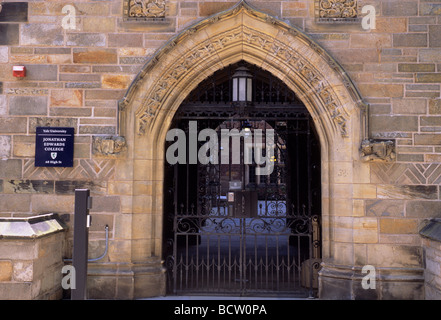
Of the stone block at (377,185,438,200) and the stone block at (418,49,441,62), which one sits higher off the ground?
the stone block at (418,49,441,62)

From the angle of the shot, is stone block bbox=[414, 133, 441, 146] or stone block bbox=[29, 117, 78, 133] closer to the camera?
stone block bbox=[414, 133, 441, 146]

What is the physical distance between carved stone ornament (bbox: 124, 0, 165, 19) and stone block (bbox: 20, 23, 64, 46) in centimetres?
96

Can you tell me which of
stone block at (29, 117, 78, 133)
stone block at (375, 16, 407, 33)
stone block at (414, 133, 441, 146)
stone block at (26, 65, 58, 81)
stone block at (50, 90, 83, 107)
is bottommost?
stone block at (414, 133, 441, 146)

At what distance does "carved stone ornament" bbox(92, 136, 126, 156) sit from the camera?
5.27 meters

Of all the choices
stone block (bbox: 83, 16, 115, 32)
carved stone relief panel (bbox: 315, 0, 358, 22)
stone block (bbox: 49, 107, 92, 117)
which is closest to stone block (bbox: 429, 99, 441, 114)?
carved stone relief panel (bbox: 315, 0, 358, 22)

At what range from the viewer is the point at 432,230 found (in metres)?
4.96

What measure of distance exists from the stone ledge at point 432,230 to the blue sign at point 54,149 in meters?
4.61

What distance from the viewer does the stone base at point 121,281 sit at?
17.2 feet

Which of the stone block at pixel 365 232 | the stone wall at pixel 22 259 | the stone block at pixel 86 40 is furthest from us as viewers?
the stone block at pixel 86 40

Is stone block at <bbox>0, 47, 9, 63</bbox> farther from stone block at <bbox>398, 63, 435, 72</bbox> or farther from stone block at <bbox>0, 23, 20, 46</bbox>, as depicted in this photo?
stone block at <bbox>398, 63, 435, 72</bbox>

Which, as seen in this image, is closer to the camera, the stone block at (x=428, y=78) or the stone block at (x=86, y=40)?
the stone block at (x=428, y=78)

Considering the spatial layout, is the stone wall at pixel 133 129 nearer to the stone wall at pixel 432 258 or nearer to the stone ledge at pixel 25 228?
the stone wall at pixel 432 258

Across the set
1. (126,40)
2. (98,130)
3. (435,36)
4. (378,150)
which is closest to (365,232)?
(378,150)


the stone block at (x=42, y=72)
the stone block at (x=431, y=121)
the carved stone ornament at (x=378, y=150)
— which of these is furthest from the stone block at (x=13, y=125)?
the stone block at (x=431, y=121)
